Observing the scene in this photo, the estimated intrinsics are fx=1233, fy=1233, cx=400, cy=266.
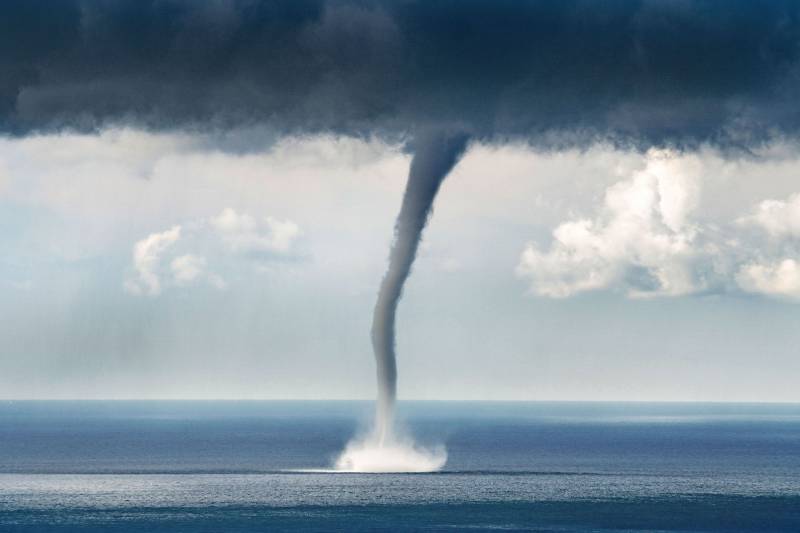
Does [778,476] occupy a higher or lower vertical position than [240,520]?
higher

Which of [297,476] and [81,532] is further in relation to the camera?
[297,476]

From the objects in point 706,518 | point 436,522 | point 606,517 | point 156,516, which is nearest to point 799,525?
point 706,518

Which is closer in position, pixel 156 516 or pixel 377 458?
pixel 156 516

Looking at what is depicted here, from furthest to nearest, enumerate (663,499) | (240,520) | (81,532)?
(663,499) < (240,520) < (81,532)

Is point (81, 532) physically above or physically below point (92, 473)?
below

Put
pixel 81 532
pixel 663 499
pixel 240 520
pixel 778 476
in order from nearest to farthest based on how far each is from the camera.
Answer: pixel 81 532
pixel 240 520
pixel 663 499
pixel 778 476

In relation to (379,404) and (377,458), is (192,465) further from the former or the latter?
(379,404)

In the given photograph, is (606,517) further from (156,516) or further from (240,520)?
(156,516)

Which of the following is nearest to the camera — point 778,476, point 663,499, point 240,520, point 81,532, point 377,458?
point 81,532

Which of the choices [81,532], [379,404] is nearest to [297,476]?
[379,404]
